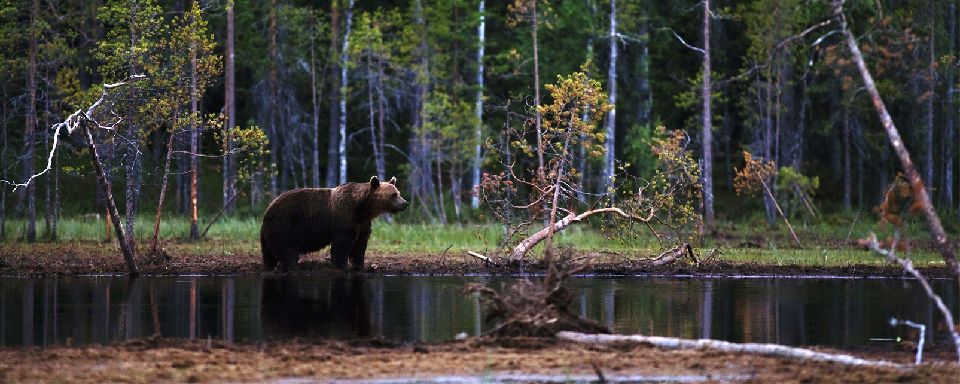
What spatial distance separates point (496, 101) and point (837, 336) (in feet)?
134

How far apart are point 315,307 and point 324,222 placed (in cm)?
613

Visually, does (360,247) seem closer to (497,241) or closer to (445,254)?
(445,254)

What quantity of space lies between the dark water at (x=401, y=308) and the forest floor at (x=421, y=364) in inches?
46.5

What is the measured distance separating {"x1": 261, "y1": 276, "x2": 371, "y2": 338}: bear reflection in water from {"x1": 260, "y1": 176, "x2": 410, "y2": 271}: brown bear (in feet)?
2.78

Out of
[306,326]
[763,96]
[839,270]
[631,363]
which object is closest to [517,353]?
[631,363]

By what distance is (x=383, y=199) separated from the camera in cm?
2336

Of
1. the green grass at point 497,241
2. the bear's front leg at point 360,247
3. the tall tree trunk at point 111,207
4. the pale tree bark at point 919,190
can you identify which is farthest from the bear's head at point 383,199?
the pale tree bark at point 919,190

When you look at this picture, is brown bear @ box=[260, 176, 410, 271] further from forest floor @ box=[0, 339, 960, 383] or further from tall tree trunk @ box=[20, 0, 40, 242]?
forest floor @ box=[0, 339, 960, 383]

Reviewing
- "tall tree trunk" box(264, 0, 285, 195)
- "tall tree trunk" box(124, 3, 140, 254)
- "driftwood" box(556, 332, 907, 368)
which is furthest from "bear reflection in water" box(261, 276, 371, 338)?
"tall tree trunk" box(264, 0, 285, 195)

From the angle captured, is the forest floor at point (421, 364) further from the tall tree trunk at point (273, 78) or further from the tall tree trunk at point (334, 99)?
the tall tree trunk at point (334, 99)

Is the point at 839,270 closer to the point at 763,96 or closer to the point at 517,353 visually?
the point at 517,353

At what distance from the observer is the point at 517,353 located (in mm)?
12305

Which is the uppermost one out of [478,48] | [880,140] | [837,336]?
[478,48]

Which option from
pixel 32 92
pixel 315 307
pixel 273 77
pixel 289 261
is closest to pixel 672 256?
pixel 289 261
